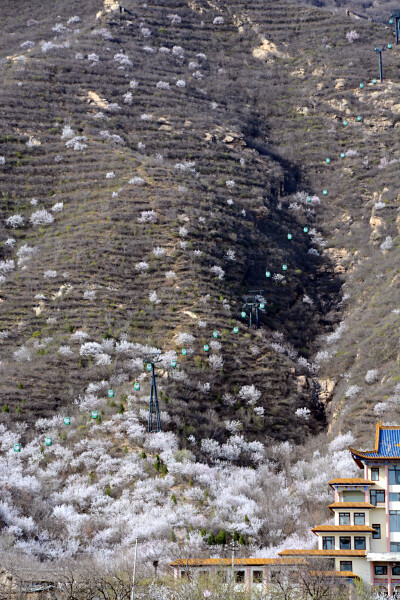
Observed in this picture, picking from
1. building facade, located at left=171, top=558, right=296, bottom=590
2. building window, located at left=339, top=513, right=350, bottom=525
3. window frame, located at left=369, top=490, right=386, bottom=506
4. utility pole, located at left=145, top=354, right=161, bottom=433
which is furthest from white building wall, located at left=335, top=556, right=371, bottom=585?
utility pole, located at left=145, top=354, right=161, bottom=433

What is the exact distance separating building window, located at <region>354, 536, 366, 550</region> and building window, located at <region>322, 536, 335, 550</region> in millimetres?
988

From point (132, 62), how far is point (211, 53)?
13.4 meters

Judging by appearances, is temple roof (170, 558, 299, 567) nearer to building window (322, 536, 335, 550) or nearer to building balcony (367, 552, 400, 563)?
building window (322, 536, 335, 550)

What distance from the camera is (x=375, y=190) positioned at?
89.2 m

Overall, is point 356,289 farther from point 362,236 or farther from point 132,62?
point 132,62

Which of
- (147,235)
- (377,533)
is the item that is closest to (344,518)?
(377,533)

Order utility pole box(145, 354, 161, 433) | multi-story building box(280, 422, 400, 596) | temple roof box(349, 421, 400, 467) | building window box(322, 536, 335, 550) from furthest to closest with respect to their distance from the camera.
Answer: utility pole box(145, 354, 161, 433) < temple roof box(349, 421, 400, 467) < building window box(322, 536, 335, 550) < multi-story building box(280, 422, 400, 596)

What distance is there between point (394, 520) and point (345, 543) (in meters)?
2.61

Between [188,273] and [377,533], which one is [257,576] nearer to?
[377,533]

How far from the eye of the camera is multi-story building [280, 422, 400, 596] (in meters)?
41.2

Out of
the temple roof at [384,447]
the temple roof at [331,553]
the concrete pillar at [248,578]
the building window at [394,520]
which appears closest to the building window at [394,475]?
the temple roof at [384,447]

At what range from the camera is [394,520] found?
43.6 meters

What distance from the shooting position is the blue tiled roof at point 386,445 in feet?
147

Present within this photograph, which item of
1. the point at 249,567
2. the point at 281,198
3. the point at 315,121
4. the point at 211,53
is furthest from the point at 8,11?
the point at 249,567
